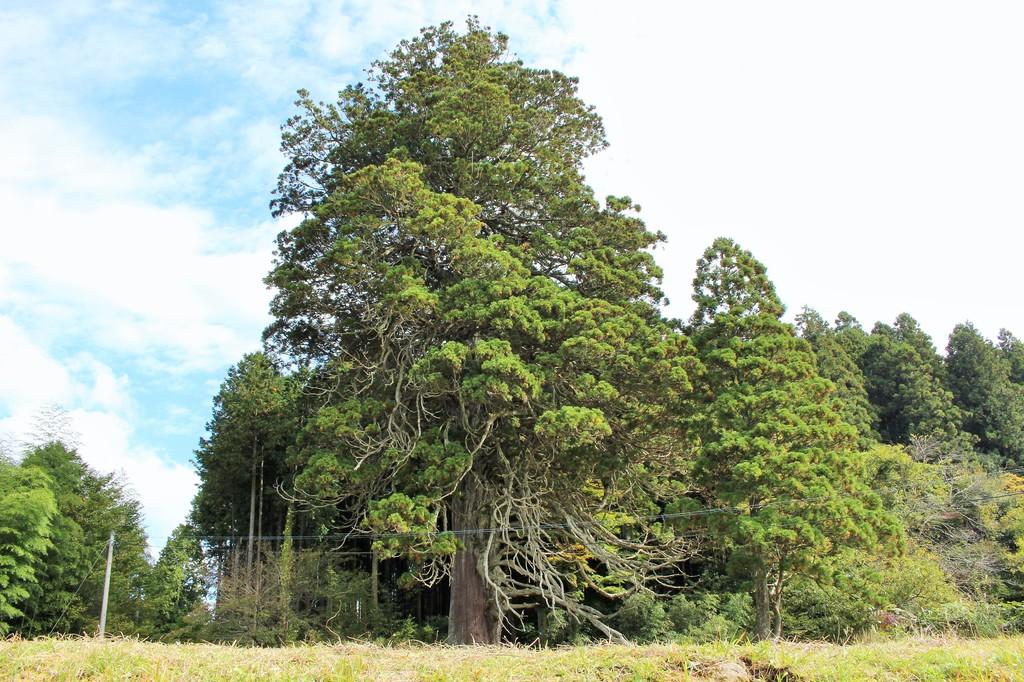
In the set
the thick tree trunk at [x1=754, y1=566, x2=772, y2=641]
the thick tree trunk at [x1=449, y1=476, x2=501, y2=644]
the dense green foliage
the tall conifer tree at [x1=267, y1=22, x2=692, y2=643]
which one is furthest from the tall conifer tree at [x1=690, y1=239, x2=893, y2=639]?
the dense green foliage

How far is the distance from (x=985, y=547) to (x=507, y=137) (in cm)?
1756

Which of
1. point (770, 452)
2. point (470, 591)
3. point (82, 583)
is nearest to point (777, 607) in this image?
point (770, 452)

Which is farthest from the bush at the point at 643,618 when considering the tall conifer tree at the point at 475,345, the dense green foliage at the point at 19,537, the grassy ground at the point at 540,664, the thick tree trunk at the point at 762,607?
the dense green foliage at the point at 19,537

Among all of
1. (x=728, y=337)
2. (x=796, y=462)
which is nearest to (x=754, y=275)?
(x=728, y=337)

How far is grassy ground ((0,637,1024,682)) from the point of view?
14.2 ft

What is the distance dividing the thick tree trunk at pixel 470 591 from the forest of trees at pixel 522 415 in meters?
0.04

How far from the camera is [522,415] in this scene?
13070mm

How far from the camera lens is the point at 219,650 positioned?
210 inches

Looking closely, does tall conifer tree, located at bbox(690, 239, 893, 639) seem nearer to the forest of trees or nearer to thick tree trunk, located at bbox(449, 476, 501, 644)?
the forest of trees

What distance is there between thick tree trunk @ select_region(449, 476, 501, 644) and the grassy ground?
8396 mm

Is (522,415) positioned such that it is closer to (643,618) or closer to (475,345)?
(475,345)

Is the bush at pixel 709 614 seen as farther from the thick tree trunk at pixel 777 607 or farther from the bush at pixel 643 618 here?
the thick tree trunk at pixel 777 607

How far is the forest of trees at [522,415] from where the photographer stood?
492 inches

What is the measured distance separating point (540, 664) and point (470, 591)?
9263mm
